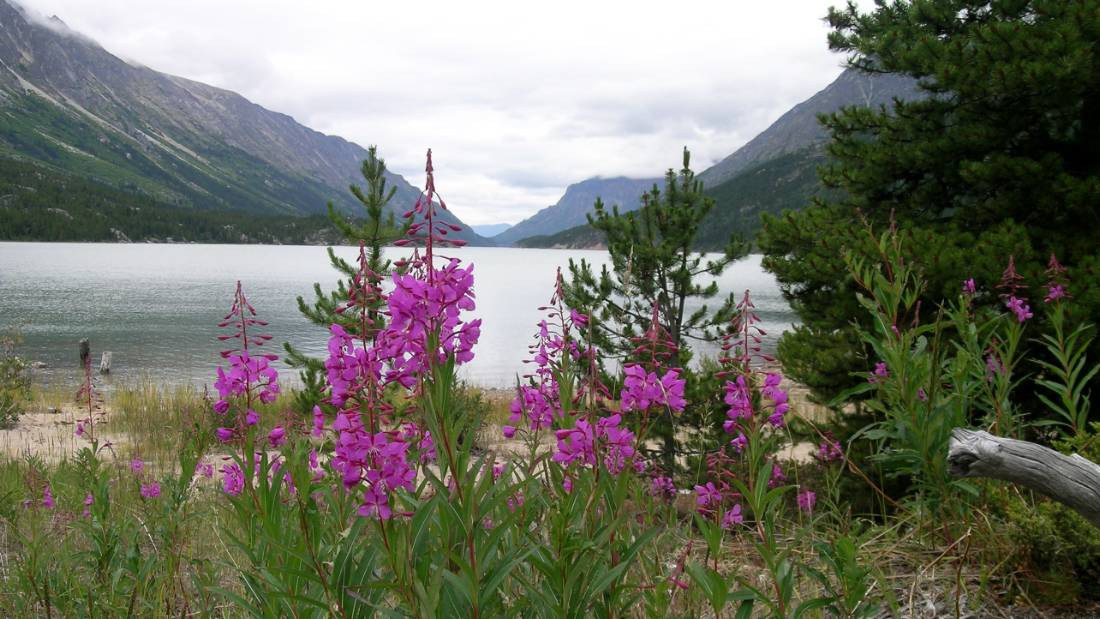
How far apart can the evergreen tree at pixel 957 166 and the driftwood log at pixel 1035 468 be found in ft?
11.2

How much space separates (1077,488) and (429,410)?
234cm

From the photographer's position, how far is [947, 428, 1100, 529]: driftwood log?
7.36ft

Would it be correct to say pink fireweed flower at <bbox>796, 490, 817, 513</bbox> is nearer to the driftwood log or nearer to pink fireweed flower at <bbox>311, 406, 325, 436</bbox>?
the driftwood log

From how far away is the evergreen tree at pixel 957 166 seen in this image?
604 centimetres

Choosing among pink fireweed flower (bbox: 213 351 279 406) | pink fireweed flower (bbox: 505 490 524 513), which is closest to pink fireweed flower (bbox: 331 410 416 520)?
pink fireweed flower (bbox: 505 490 524 513)

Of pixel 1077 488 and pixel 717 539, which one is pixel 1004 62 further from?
pixel 717 539

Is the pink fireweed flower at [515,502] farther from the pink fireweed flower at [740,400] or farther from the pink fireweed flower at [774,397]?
the pink fireweed flower at [774,397]

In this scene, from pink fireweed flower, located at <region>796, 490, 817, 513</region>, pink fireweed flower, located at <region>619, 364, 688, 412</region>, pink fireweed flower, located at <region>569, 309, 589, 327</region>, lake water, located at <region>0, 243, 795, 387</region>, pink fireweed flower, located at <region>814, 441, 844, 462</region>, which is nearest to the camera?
pink fireweed flower, located at <region>619, 364, 688, 412</region>

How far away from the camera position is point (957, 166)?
727 cm

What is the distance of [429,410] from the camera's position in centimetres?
127

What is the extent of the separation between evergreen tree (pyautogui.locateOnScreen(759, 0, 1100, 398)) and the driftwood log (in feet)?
11.2

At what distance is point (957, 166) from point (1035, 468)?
6.18m

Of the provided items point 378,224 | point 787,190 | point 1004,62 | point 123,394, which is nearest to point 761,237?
point 1004,62

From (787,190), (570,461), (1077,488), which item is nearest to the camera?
(570,461)
